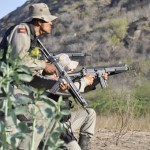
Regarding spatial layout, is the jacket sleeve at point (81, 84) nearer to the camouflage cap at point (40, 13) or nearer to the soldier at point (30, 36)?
the soldier at point (30, 36)

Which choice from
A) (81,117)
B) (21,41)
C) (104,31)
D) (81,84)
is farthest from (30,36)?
(104,31)

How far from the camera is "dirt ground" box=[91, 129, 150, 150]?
29.8 feet

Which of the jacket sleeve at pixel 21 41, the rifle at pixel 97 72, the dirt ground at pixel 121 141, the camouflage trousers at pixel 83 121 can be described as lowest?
the dirt ground at pixel 121 141

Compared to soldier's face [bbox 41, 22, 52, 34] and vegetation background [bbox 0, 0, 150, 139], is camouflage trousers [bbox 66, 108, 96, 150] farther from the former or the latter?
vegetation background [bbox 0, 0, 150, 139]

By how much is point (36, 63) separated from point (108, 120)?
6.22 m

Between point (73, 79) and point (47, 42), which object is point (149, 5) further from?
point (73, 79)

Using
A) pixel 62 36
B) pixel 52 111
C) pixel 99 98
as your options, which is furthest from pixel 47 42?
pixel 52 111

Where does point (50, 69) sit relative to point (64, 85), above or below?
above

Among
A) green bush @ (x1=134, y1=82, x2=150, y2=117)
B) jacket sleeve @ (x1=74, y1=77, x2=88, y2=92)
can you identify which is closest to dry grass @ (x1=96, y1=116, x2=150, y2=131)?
green bush @ (x1=134, y1=82, x2=150, y2=117)

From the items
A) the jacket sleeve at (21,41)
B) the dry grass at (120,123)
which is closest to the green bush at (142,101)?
the dry grass at (120,123)

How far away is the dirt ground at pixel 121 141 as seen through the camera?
357 inches

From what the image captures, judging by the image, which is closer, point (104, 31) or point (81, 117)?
point (81, 117)

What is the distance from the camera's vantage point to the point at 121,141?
963 centimetres

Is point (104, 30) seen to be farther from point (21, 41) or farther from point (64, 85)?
point (21, 41)
